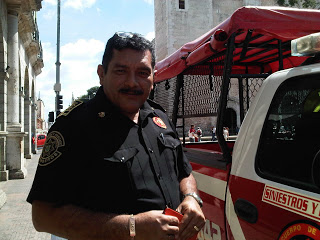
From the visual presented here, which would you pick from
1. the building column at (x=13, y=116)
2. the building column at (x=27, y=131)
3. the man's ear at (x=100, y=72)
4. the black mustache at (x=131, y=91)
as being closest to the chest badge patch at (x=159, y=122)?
the black mustache at (x=131, y=91)

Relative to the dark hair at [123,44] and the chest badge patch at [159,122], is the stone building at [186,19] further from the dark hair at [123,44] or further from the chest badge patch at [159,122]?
the dark hair at [123,44]

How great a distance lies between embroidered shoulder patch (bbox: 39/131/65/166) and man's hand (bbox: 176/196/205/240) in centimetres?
64

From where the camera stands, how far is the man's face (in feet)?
5.16

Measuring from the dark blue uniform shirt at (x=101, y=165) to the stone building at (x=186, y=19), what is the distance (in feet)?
106

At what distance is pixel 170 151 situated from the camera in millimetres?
1734

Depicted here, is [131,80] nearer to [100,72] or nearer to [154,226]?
[100,72]

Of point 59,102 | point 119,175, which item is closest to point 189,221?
point 119,175

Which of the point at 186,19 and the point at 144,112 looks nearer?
the point at 144,112

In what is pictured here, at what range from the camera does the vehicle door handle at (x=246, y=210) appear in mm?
1800

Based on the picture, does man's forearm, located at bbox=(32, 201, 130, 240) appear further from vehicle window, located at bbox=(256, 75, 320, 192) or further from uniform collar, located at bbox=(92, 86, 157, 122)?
vehicle window, located at bbox=(256, 75, 320, 192)

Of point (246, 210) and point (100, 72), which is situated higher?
point (100, 72)

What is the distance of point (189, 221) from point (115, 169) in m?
0.42

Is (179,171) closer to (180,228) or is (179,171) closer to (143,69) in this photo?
(180,228)

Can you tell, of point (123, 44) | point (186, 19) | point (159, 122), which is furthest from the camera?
point (186, 19)
